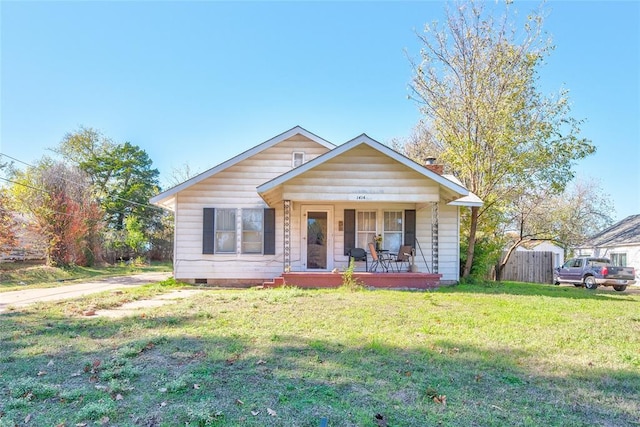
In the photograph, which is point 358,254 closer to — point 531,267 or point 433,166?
point 433,166

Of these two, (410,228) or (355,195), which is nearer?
(355,195)

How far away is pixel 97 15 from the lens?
1199 centimetres

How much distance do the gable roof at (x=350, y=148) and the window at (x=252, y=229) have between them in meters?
2.03

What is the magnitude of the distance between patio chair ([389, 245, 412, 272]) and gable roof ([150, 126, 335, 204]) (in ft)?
13.6

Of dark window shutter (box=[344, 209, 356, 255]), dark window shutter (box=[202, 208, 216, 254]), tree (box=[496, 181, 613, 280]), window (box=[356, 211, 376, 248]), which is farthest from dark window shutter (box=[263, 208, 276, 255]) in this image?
tree (box=[496, 181, 613, 280])

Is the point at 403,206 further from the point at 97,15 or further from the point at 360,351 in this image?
the point at 97,15

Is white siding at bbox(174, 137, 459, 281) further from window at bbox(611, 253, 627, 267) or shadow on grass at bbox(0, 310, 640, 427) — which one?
window at bbox(611, 253, 627, 267)

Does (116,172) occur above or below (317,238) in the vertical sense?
above

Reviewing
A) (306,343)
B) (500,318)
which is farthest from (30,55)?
(500,318)

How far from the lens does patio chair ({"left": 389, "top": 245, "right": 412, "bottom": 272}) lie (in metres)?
11.2

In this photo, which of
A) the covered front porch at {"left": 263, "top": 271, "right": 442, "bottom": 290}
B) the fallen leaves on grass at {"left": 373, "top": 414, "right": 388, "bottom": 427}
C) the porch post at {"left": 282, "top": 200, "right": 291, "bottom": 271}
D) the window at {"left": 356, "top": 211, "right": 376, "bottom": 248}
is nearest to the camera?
the fallen leaves on grass at {"left": 373, "top": 414, "right": 388, "bottom": 427}

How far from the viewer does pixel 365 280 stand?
1068 centimetres

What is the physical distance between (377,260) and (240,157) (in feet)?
17.6

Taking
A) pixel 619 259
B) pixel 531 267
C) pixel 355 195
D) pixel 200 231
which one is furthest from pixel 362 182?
pixel 619 259
